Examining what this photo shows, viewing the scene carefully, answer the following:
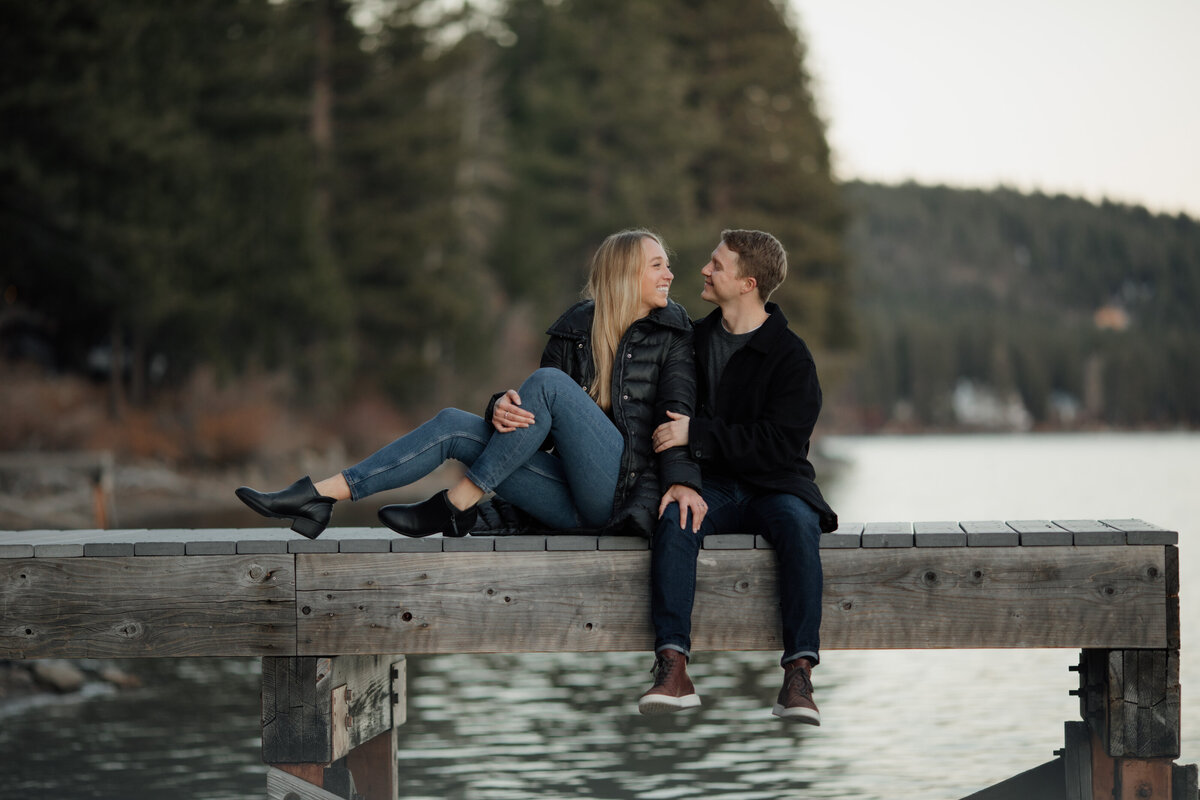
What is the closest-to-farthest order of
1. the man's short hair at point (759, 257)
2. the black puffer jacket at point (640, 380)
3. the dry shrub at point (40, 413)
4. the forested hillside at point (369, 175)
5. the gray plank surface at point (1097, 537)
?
1. the gray plank surface at point (1097, 537)
2. the black puffer jacket at point (640, 380)
3. the man's short hair at point (759, 257)
4. the dry shrub at point (40, 413)
5. the forested hillside at point (369, 175)

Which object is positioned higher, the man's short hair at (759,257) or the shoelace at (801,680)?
the man's short hair at (759,257)

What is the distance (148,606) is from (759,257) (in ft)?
7.86

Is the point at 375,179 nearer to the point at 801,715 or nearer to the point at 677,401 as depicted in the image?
the point at 677,401

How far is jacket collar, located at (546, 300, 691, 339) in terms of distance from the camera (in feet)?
18.4

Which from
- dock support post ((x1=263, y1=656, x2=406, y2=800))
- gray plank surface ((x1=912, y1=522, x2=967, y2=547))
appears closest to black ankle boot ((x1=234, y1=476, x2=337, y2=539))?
dock support post ((x1=263, y1=656, x2=406, y2=800))

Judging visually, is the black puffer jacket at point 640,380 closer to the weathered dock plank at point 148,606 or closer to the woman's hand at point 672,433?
the woman's hand at point 672,433

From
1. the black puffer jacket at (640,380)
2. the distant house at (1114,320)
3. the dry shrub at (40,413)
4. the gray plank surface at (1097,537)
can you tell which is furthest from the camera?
the distant house at (1114,320)

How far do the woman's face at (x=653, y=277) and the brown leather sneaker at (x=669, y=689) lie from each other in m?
1.25

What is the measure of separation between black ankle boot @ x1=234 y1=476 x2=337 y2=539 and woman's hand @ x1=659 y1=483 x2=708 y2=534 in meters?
1.14

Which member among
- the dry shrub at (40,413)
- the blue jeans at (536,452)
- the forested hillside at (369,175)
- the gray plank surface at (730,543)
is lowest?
the gray plank surface at (730,543)

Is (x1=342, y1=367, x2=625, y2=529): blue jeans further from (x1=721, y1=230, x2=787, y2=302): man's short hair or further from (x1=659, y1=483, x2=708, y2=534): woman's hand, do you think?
(x1=721, y1=230, x2=787, y2=302): man's short hair

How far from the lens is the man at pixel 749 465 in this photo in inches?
201

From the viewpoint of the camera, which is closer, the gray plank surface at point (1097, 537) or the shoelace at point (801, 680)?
the shoelace at point (801, 680)

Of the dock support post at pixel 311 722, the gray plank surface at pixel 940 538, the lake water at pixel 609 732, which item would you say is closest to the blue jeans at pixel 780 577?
the gray plank surface at pixel 940 538
